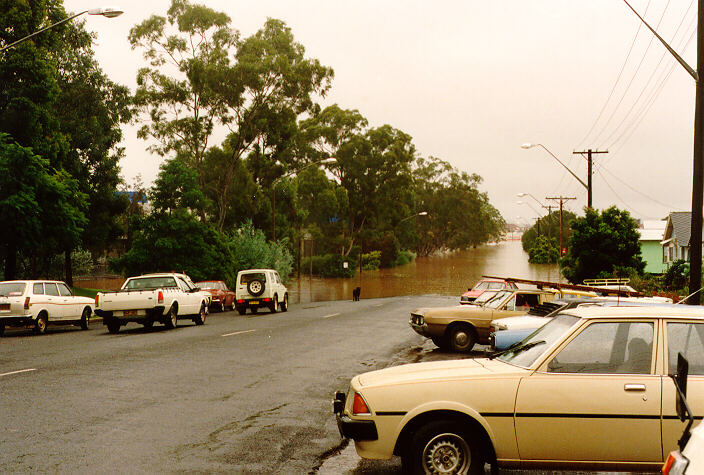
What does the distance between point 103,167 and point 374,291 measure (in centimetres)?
3478

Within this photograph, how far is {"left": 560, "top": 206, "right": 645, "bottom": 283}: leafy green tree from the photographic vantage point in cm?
4525

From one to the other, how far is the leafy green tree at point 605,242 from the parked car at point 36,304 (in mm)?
30772

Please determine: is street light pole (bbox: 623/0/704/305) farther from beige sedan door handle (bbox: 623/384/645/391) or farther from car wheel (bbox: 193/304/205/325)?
car wheel (bbox: 193/304/205/325)

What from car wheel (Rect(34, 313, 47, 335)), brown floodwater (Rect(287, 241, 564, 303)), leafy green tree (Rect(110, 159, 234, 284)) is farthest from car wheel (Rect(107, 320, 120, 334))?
brown floodwater (Rect(287, 241, 564, 303))

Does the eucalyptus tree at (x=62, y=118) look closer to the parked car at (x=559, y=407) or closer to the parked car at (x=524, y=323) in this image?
the parked car at (x=524, y=323)

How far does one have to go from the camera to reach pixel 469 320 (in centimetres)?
1775

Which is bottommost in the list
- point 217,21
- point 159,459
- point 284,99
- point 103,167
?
point 159,459

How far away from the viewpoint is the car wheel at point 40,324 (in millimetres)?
22344

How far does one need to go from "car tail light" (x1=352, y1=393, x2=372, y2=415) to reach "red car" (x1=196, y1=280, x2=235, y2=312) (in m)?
32.8

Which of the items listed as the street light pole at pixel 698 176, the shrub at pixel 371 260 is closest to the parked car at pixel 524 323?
the street light pole at pixel 698 176

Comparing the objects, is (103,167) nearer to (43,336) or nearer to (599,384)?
(43,336)

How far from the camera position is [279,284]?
122 feet

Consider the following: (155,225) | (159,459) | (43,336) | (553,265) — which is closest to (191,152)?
(155,225)

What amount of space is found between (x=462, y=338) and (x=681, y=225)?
156ft
